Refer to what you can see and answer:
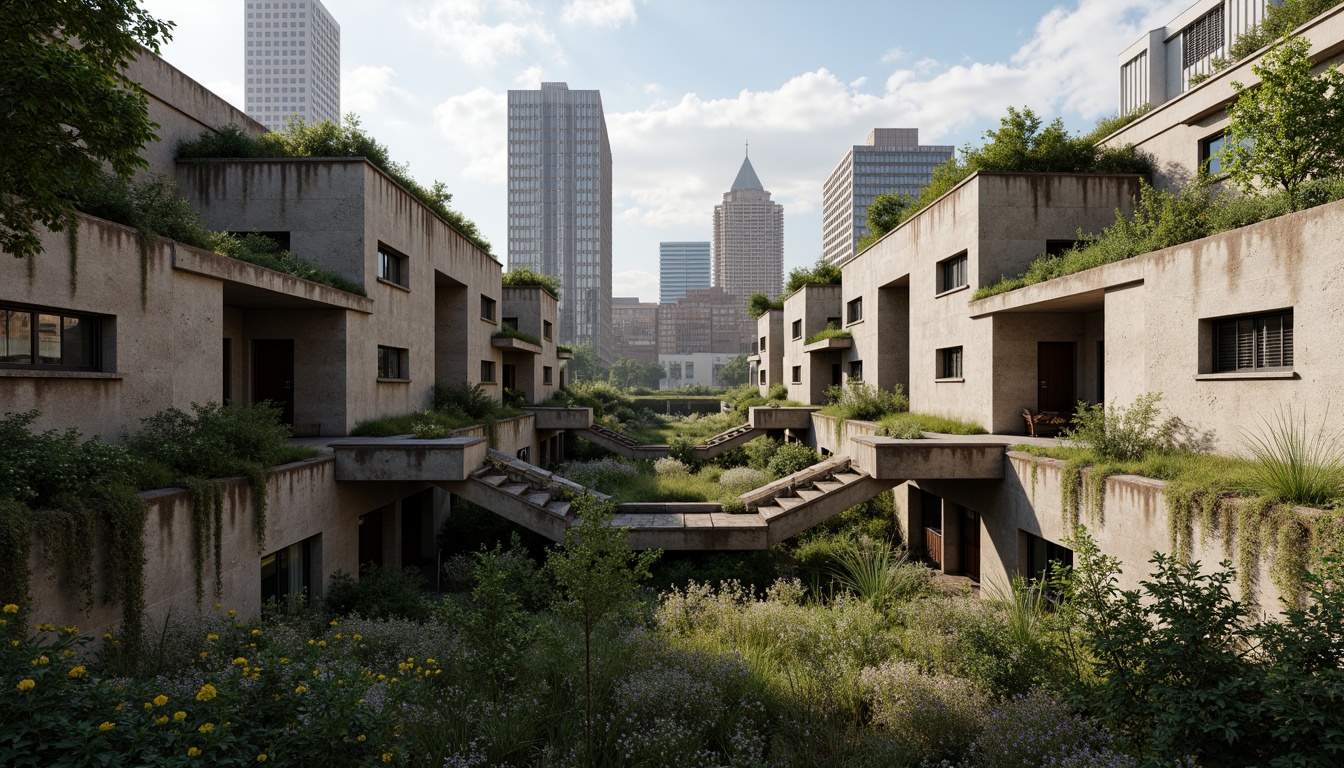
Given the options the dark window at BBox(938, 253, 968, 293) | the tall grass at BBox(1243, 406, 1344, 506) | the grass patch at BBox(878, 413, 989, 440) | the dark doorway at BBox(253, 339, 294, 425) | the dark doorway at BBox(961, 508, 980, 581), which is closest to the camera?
the tall grass at BBox(1243, 406, 1344, 506)

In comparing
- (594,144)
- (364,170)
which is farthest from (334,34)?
(364,170)

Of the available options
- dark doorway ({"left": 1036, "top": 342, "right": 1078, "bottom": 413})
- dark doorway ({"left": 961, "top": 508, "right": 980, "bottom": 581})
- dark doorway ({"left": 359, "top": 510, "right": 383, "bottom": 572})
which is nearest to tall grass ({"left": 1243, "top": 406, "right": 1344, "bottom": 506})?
dark doorway ({"left": 1036, "top": 342, "right": 1078, "bottom": 413})

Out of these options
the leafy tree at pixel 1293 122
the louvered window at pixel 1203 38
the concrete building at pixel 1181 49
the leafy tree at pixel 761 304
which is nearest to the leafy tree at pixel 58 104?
the leafy tree at pixel 1293 122

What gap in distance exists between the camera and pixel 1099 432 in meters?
10.1

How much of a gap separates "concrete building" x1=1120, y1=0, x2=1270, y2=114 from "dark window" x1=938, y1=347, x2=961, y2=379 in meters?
21.3

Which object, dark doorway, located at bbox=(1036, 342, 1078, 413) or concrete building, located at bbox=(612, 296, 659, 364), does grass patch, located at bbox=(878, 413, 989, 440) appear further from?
concrete building, located at bbox=(612, 296, 659, 364)

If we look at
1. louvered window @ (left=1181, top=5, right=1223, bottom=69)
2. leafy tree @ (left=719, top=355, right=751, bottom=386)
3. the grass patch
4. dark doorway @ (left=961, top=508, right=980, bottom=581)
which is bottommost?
dark doorway @ (left=961, top=508, right=980, bottom=581)

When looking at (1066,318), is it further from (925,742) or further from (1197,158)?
(925,742)

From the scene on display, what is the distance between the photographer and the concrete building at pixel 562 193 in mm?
123188

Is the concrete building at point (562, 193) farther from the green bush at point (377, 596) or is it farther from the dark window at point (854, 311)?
the green bush at point (377, 596)

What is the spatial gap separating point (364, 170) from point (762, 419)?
61.8 feet

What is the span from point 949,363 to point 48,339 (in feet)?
62.2

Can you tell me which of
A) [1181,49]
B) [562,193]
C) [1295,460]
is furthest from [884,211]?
[562,193]

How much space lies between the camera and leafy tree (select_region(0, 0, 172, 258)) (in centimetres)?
524
